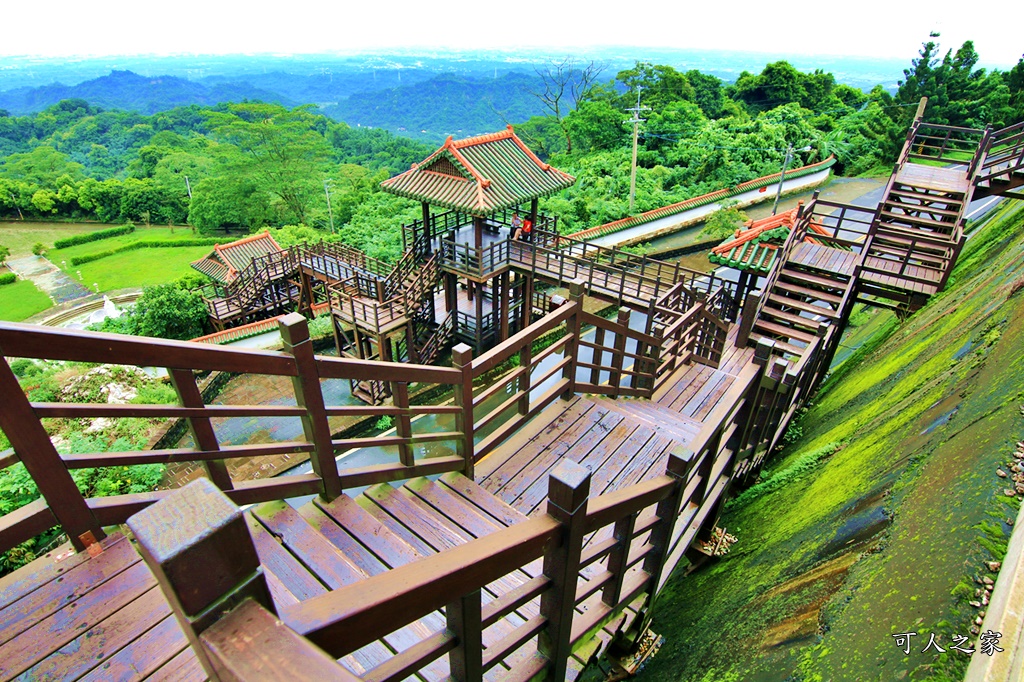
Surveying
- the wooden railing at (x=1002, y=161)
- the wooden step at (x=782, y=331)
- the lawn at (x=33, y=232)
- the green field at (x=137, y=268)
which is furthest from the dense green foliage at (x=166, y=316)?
the lawn at (x=33, y=232)

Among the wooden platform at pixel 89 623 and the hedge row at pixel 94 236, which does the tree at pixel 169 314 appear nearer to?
the wooden platform at pixel 89 623

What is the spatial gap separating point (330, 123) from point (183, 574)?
7887 cm

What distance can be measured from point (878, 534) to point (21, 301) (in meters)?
37.7

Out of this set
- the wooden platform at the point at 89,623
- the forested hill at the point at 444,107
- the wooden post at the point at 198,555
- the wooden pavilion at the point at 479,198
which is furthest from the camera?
the forested hill at the point at 444,107

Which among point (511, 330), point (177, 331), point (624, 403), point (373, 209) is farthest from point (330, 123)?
point (624, 403)

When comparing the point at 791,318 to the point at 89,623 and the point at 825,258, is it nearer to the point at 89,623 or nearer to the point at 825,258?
the point at 825,258

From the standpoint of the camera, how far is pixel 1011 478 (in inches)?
94.0

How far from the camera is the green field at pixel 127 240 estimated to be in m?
35.2

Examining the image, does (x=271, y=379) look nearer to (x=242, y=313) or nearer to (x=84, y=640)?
(x=242, y=313)

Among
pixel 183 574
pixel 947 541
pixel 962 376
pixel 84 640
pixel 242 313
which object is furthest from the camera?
pixel 242 313

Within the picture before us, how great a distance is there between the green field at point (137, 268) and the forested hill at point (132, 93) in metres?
117

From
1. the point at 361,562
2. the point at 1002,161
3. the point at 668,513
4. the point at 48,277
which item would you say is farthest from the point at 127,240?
the point at 1002,161

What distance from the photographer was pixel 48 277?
103 ft

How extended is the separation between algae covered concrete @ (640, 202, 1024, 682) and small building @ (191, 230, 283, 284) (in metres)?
17.1
